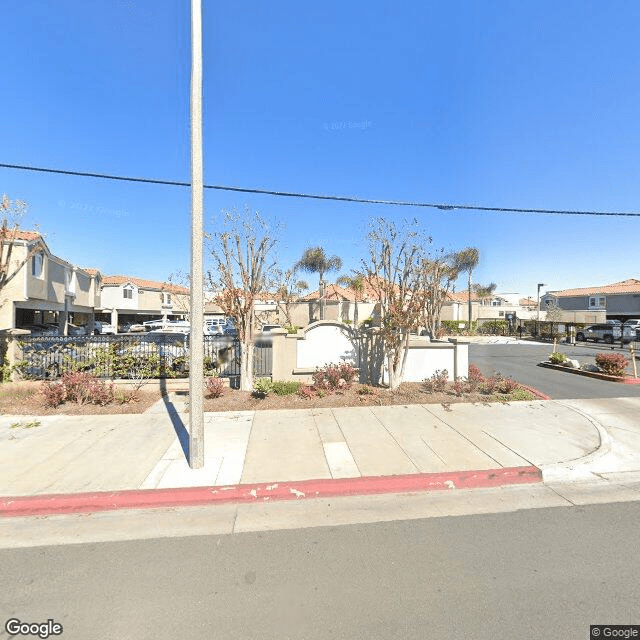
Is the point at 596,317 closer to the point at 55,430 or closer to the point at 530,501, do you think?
the point at 530,501

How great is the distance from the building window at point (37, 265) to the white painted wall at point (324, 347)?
59.5ft

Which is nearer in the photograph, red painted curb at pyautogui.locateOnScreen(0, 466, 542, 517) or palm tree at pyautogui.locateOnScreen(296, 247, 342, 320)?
red painted curb at pyautogui.locateOnScreen(0, 466, 542, 517)

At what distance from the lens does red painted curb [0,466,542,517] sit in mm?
3689

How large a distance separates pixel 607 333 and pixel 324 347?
1088 inches

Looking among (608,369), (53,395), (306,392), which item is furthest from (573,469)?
(53,395)

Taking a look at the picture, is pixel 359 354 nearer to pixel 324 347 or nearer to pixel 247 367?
pixel 324 347

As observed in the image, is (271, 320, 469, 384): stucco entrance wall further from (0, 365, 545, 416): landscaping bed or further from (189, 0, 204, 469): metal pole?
(189, 0, 204, 469): metal pole

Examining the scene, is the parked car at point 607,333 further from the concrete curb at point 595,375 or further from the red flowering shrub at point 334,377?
the red flowering shrub at point 334,377

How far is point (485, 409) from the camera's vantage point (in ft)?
23.8

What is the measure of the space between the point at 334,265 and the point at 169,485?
45.1 meters

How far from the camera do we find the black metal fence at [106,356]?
843 centimetres

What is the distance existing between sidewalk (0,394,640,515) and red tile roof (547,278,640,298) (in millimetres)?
42300

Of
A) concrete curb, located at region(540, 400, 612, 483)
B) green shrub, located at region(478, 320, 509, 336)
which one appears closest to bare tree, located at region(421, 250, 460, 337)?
concrete curb, located at region(540, 400, 612, 483)

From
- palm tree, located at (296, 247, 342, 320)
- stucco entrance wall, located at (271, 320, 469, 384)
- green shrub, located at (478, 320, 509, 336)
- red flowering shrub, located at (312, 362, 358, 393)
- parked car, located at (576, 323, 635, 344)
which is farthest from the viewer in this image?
palm tree, located at (296, 247, 342, 320)
